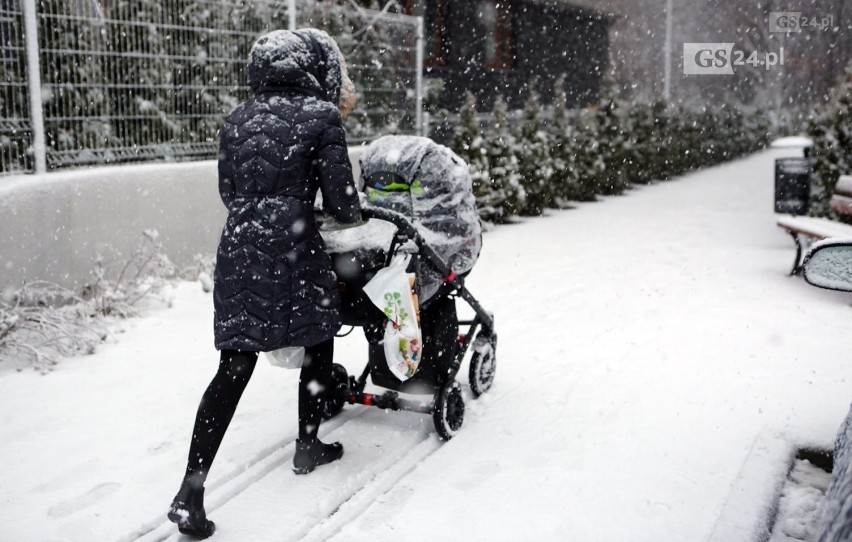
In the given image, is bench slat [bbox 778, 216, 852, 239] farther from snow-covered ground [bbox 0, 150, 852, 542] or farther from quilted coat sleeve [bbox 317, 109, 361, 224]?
quilted coat sleeve [bbox 317, 109, 361, 224]

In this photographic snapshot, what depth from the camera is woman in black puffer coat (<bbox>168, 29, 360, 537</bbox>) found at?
343 centimetres

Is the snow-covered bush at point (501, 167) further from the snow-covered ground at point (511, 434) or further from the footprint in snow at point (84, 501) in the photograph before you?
the footprint in snow at point (84, 501)

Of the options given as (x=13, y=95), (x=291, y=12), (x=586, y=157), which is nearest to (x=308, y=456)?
(x=13, y=95)

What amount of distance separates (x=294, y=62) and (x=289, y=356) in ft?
4.23

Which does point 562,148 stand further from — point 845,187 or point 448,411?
point 448,411

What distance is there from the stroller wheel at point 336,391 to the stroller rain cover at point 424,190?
0.70m

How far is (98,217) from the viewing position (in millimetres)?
6996

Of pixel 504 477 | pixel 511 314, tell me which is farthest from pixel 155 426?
pixel 511 314

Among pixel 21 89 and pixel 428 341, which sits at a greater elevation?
pixel 21 89

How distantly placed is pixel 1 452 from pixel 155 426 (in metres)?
0.74

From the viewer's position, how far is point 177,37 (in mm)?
7934

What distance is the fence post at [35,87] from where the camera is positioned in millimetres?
6664

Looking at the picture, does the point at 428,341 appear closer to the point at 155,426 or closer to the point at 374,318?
the point at 374,318

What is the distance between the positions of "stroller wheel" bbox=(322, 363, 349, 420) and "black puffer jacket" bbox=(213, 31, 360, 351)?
1.09 m
